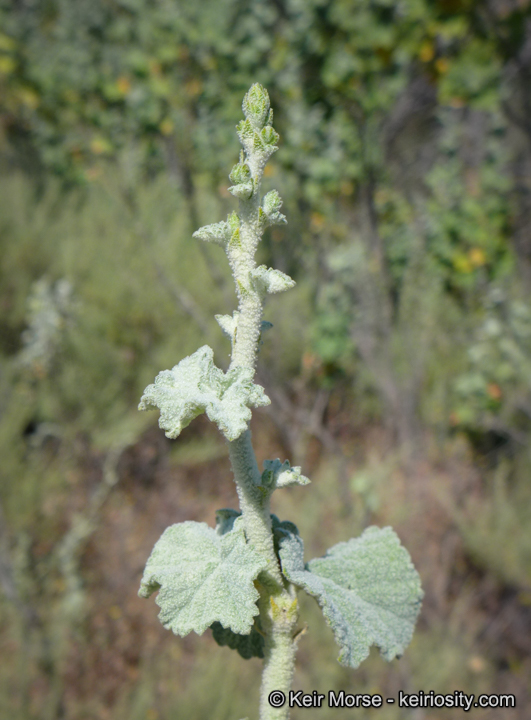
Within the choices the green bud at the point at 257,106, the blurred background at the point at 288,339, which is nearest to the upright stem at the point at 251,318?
the green bud at the point at 257,106

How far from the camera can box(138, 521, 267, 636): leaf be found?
1.18 ft

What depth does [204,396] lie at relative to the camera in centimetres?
36

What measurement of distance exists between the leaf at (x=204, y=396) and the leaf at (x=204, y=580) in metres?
0.11

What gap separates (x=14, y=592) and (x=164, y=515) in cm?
100

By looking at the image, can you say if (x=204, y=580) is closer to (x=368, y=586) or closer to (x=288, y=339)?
(x=368, y=586)

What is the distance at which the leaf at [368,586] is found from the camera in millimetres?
417

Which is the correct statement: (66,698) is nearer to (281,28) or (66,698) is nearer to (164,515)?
(164,515)

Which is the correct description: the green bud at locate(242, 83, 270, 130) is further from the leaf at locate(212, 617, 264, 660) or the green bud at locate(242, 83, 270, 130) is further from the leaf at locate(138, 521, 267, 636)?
the leaf at locate(212, 617, 264, 660)

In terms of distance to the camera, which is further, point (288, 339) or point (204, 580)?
point (288, 339)

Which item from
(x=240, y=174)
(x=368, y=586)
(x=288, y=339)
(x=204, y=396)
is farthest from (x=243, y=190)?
(x=288, y=339)

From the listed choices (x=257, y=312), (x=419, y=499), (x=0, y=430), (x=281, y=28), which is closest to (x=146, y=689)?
(x=0, y=430)

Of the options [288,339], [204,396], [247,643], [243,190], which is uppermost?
[288,339]

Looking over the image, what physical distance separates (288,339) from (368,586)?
3.17 m

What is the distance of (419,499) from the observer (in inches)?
115
